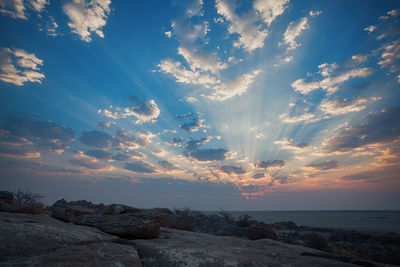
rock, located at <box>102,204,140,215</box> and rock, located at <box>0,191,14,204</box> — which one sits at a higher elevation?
rock, located at <box>0,191,14,204</box>

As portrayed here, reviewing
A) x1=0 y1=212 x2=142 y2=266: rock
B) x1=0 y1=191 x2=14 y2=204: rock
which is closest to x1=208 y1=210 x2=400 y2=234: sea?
x1=0 y1=212 x2=142 y2=266: rock

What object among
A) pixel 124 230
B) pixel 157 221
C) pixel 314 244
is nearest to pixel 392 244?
pixel 314 244

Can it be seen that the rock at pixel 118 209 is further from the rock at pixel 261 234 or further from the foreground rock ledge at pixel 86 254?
the rock at pixel 261 234

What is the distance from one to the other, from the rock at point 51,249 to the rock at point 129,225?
1376mm

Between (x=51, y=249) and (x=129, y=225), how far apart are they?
8.05ft

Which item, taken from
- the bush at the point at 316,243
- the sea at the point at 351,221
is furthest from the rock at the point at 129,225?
the sea at the point at 351,221

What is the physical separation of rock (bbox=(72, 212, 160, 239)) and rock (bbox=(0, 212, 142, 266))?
138 cm

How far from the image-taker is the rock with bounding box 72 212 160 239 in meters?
5.48

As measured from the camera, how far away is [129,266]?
3.00 metres

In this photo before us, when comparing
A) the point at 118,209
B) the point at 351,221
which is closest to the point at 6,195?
the point at 118,209

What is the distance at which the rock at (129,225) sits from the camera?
5484 millimetres

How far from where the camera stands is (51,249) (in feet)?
10.6

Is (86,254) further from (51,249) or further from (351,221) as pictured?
(351,221)

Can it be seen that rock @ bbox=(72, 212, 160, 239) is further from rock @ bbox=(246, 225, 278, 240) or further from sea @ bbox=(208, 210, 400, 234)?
sea @ bbox=(208, 210, 400, 234)
